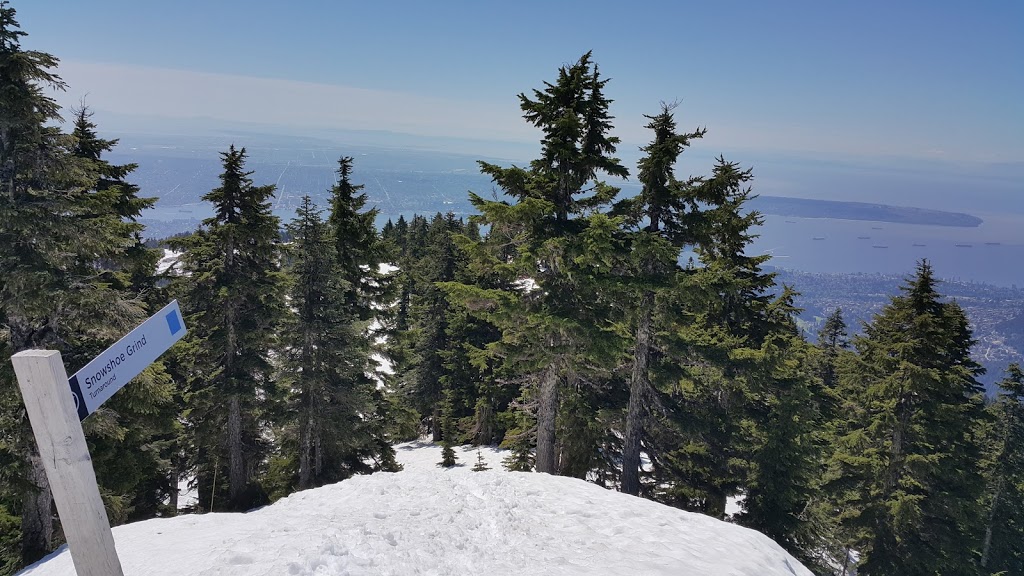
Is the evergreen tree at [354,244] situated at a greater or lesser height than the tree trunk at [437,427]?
greater

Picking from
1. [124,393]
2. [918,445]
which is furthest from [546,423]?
[918,445]

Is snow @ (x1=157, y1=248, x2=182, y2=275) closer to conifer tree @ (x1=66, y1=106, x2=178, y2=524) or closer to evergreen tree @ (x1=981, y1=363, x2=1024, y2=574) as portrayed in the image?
conifer tree @ (x1=66, y1=106, x2=178, y2=524)

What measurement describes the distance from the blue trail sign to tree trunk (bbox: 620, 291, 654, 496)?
14.0 metres

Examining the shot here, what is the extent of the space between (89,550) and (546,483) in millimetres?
10067

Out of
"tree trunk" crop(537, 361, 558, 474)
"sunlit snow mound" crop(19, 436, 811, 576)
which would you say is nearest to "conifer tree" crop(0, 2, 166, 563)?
"sunlit snow mound" crop(19, 436, 811, 576)

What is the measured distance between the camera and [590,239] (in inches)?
522

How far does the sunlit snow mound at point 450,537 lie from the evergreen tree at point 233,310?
7.33 m

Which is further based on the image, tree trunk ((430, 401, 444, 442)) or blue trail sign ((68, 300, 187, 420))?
tree trunk ((430, 401, 444, 442))

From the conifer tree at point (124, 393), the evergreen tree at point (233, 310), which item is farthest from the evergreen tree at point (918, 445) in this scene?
the conifer tree at point (124, 393)

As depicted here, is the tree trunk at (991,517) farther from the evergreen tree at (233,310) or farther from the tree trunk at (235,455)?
the tree trunk at (235,455)

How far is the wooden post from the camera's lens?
A: 360 cm

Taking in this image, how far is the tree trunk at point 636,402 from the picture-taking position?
1631 centimetres

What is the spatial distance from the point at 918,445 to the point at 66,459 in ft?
76.1

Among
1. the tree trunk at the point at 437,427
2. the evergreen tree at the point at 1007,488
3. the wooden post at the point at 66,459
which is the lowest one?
the tree trunk at the point at 437,427
